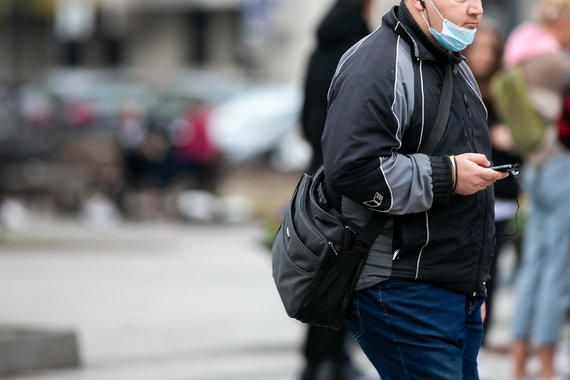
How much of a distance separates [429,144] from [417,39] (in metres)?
0.32

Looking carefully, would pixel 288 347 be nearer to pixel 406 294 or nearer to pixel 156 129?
pixel 406 294

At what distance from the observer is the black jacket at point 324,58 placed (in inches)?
245

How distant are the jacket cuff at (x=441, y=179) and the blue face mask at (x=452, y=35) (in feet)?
1.16

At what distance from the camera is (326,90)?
6.33 m

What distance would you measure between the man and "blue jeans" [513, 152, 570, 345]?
274 cm

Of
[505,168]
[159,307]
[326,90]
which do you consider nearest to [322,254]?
[505,168]

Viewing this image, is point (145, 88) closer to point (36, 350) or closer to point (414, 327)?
point (36, 350)

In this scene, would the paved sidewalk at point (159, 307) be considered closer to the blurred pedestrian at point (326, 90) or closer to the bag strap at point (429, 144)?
the blurred pedestrian at point (326, 90)

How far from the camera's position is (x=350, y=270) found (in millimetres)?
3709

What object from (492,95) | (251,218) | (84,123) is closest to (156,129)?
(251,218)

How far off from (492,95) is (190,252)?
8028 mm

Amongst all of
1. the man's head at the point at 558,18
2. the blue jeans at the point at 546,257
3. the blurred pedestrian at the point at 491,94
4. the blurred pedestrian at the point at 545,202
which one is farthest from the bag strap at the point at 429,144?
the man's head at the point at 558,18

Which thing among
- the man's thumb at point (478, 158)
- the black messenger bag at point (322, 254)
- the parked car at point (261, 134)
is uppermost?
the man's thumb at point (478, 158)

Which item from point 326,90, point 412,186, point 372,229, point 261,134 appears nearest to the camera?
point 412,186
